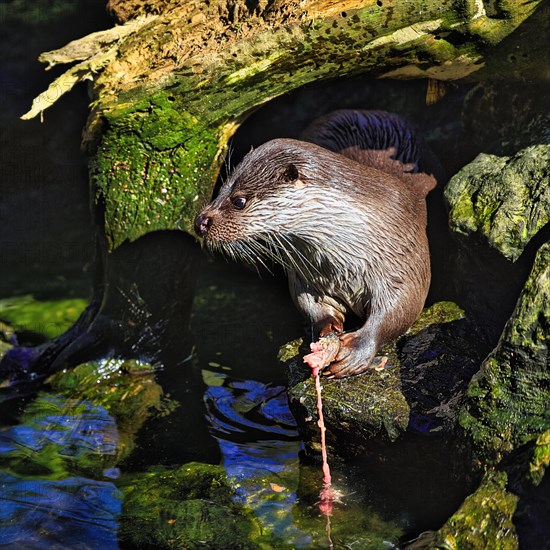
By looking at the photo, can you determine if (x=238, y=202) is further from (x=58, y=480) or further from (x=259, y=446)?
(x=58, y=480)

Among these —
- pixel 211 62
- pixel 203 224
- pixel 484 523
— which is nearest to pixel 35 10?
pixel 211 62

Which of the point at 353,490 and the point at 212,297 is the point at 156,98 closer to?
the point at 212,297

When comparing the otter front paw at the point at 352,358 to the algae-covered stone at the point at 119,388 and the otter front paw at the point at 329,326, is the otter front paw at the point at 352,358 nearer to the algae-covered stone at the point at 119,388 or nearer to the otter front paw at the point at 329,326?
the otter front paw at the point at 329,326

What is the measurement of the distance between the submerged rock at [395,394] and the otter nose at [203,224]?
2.16ft

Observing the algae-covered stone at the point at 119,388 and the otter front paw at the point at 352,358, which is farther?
the algae-covered stone at the point at 119,388

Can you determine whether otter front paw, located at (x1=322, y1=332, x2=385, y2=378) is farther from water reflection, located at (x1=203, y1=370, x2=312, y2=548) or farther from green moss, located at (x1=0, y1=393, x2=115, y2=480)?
green moss, located at (x1=0, y1=393, x2=115, y2=480)

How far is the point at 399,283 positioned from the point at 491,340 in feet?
1.44

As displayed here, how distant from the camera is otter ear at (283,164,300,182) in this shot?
3541 millimetres

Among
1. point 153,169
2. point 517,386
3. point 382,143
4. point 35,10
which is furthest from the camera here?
point 35,10

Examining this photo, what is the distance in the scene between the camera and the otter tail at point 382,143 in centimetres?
429

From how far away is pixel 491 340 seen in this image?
3.65 meters

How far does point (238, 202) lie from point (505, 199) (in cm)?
106

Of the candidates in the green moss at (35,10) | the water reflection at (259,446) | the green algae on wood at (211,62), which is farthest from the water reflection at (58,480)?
the green moss at (35,10)

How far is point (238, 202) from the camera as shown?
3596 mm
